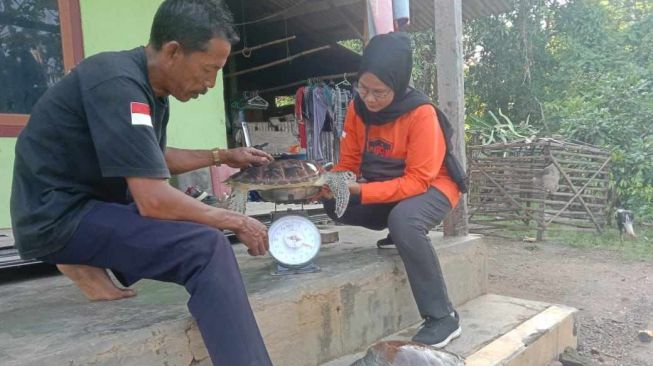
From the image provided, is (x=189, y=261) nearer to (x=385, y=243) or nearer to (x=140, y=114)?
(x=140, y=114)

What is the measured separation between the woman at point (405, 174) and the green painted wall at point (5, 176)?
2540 millimetres

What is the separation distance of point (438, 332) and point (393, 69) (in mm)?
1424

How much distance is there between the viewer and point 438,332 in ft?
8.45

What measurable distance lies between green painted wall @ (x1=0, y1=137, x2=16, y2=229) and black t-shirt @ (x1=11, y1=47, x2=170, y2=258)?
2.20 m

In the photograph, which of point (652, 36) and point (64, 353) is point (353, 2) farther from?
point (652, 36)

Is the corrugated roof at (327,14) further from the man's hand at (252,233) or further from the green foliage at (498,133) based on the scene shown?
the man's hand at (252,233)

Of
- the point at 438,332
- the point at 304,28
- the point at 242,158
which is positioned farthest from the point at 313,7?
the point at 438,332

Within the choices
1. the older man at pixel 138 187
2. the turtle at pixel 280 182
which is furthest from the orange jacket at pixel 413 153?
the older man at pixel 138 187

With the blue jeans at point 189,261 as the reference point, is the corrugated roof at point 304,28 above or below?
above

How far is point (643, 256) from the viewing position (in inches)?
265

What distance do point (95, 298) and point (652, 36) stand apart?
1293 centimetres

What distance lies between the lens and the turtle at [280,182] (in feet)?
7.76

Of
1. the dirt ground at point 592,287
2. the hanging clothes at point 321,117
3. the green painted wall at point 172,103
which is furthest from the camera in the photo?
the hanging clothes at point 321,117

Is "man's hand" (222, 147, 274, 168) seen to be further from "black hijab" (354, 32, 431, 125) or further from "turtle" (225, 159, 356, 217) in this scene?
"black hijab" (354, 32, 431, 125)
